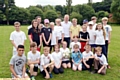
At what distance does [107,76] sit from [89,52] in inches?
46.3

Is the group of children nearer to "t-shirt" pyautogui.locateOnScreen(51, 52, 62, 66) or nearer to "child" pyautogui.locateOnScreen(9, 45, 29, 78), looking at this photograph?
"t-shirt" pyautogui.locateOnScreen(51, 52, 62, 66)

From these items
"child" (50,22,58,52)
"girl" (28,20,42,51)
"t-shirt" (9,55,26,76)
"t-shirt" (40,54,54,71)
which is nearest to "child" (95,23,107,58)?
"child" (50,22,58,52)

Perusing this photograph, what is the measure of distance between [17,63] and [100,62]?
3.23 m

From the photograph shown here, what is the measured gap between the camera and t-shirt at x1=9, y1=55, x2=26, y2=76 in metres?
6.31

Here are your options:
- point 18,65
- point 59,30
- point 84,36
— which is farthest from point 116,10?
point 18,65

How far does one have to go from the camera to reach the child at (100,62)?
780 centimetres

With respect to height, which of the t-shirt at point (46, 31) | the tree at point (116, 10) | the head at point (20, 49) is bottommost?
the tree at point (116, 10)

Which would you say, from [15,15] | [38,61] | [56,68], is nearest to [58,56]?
[56,68]

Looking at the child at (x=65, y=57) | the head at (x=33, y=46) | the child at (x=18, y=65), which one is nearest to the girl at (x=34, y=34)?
the head at (x=33, y=46)

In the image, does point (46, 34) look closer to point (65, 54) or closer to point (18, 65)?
point (65, 54)

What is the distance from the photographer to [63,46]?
845 cm

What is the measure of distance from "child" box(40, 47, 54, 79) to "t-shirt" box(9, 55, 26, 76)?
3.32 ft

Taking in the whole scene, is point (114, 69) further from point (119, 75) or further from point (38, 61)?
point (38, 61)

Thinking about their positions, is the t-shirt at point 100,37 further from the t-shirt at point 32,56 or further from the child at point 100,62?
the t-shirt at point 32,56
